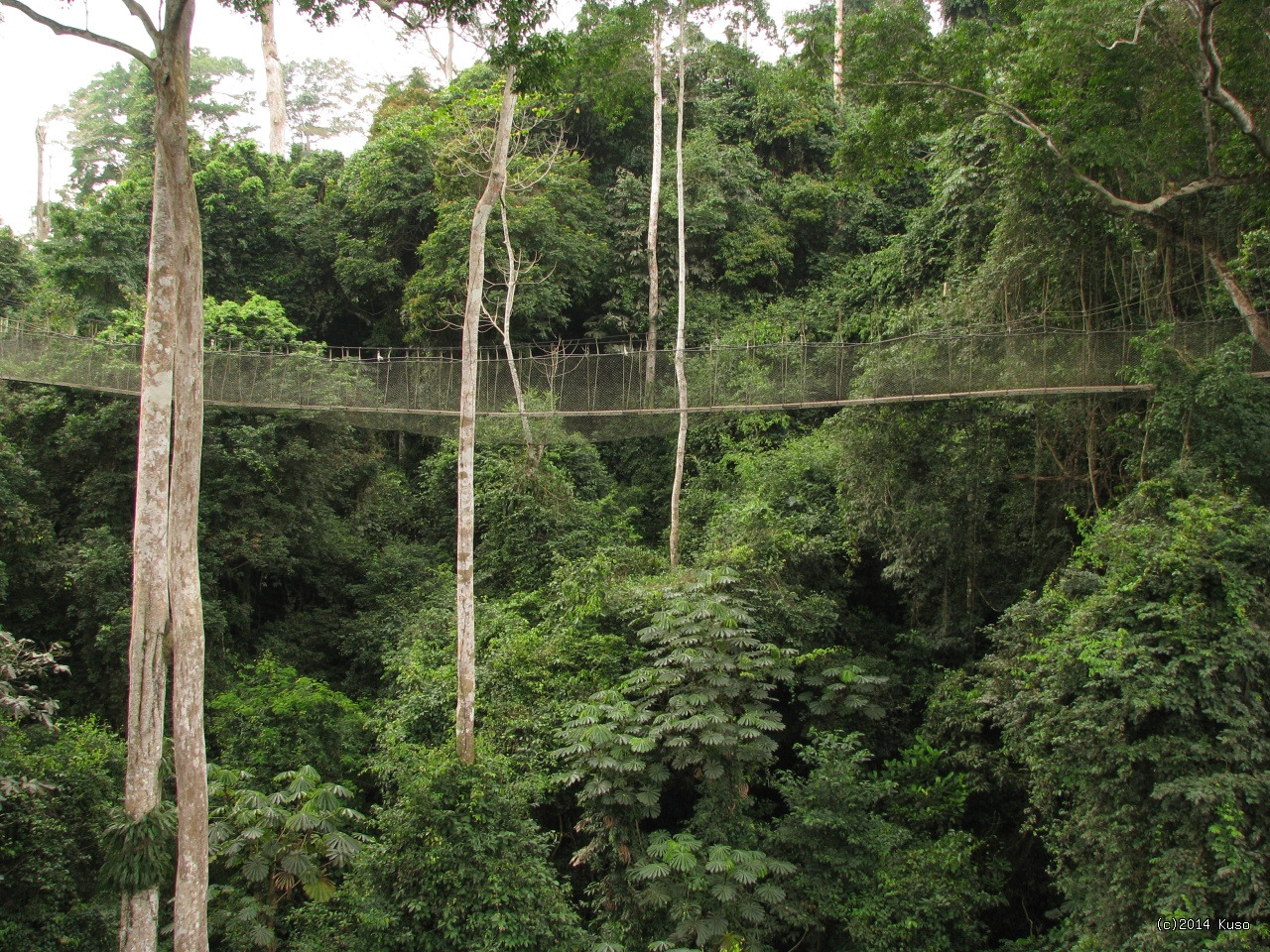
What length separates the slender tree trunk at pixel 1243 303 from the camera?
9086 mm

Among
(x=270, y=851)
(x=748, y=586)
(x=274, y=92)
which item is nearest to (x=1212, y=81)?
(x=748, y=586)

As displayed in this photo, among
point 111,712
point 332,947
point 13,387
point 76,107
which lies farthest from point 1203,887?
point 76,107

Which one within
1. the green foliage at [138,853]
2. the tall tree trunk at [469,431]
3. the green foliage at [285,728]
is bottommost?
the green foliage at [285,728]

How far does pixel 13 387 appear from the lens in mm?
12812

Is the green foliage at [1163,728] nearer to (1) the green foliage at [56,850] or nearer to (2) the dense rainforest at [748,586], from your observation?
(2) the dense rainforest at [748,586]

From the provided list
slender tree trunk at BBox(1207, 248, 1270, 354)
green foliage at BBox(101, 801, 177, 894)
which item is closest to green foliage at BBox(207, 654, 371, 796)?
green foliage at BBox(101, 801, 177, 894)

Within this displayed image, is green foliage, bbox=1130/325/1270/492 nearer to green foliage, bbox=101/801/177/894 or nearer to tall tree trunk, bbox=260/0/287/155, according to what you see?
green foliage, bbox=101/801/177/894

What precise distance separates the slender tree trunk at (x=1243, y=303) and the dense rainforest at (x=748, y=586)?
6cm

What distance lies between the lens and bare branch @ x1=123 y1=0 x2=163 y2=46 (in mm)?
6963

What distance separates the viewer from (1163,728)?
7492 millimetres

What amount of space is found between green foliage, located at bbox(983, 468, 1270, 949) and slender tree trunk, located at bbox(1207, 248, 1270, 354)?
5.75 ft

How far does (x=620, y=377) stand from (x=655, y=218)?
187 inches

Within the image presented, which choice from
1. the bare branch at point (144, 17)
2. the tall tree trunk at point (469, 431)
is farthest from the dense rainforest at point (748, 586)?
the bare branch at point (144, 17)

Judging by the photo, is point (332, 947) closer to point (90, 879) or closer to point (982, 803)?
point (90, 879)
